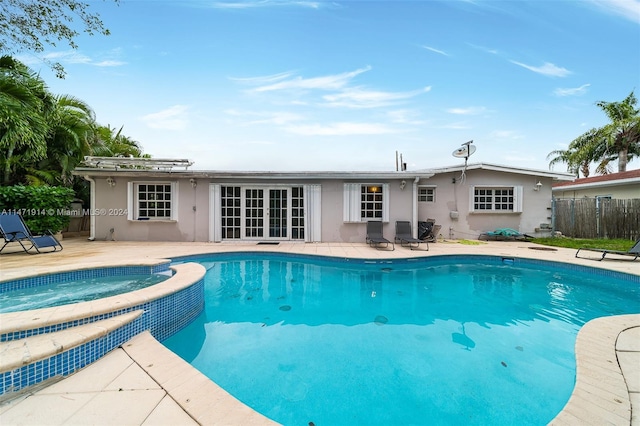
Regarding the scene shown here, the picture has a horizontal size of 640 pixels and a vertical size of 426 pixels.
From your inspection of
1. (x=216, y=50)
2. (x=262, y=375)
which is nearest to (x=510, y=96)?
(x=216, y=50)

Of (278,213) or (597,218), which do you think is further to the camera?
(597,218)

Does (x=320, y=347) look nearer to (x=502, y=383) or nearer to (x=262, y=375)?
(x=262, y=375)

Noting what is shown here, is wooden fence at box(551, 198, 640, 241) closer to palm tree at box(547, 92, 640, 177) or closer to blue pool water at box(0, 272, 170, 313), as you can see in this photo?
palm tree at box(547, 92, 640, 177)

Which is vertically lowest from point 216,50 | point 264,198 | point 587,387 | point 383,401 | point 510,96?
point 383,401

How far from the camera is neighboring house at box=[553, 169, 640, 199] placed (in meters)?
11.1

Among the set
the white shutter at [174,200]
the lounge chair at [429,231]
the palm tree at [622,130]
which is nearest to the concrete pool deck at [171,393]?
the lounge chair at [429,231]

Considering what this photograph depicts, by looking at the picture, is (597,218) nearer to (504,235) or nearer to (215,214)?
(504,235)

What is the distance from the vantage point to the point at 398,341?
3336 mm

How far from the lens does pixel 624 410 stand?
175cm

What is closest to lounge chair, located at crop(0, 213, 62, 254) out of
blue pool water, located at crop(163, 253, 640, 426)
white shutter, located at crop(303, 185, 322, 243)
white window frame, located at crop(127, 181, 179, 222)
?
white window frame, located at crop(127, 181, 179, 222)

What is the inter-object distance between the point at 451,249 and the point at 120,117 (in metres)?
18.5

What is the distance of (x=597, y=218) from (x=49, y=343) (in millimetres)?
15808

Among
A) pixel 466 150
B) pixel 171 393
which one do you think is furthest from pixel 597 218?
pixel 171 393

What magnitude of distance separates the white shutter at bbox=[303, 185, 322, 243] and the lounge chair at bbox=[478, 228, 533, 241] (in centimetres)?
680
